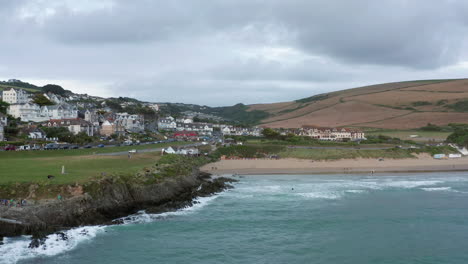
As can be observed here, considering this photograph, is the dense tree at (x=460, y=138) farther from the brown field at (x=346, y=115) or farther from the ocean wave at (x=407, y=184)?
the brown field at (x=346, y=115)

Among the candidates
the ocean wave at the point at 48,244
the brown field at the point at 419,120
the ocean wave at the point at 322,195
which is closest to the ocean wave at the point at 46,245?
the ocean wave at the point at 48,244

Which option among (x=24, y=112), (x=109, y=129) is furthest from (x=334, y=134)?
(x=24, y=112)

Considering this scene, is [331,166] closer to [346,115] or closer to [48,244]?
[48,244]

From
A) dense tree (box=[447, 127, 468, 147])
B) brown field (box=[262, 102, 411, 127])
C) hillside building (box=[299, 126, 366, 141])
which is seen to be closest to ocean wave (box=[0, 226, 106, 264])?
dense tree (box=[447, 127, 468, 147])

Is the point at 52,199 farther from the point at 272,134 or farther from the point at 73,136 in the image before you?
the point at 272,134

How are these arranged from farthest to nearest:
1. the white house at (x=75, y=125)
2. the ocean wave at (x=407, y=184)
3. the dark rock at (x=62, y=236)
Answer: the white house at (x=75, y=125) → the ocean wave at (x=407, y=184) → the dark rock at (x=62, y=236)

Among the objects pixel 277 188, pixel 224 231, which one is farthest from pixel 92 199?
pixel 277 188
